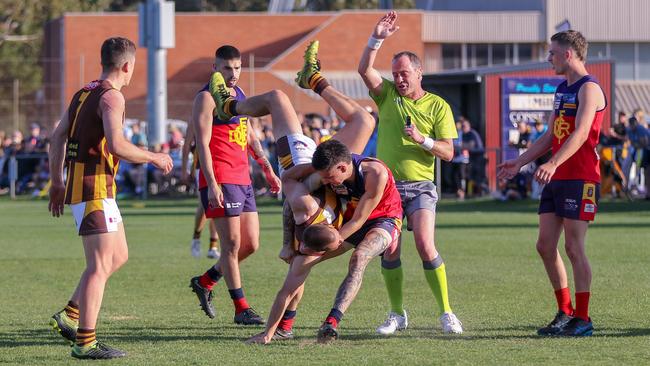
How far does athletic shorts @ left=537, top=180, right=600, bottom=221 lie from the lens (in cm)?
942

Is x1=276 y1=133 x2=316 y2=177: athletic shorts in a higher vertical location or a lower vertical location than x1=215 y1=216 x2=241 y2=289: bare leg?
higher

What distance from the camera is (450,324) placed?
9.49m

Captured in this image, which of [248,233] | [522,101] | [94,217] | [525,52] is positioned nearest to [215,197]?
[248,233]

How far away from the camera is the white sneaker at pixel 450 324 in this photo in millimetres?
9469

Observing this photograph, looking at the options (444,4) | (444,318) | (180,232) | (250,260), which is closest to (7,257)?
(250,260)

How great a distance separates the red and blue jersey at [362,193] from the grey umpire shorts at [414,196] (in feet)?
1.37

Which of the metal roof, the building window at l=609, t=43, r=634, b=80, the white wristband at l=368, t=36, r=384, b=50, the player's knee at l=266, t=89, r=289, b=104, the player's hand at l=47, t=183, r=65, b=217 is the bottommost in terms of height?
the player's hand at l=47, t=183, r=65, b=217

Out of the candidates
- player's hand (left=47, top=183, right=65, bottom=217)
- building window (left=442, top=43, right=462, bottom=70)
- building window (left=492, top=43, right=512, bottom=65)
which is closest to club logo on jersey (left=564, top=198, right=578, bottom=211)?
player's hand (left=47, top=183, right=65, bottom=217)

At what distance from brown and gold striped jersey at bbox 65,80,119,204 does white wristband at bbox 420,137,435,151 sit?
2462 mm

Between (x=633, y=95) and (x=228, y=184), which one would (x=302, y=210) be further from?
(x=633, y=95)

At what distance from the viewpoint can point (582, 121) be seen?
364 inches

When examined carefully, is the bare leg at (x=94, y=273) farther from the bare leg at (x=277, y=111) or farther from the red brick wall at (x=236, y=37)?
the red brick wall at (x=236, y=37)

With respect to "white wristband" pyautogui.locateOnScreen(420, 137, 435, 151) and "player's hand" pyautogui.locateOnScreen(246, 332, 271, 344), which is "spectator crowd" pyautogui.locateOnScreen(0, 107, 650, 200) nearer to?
"white wristband" pyautogui.locateOnScreen(420, 137, 435, 151)

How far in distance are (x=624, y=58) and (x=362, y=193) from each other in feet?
178
